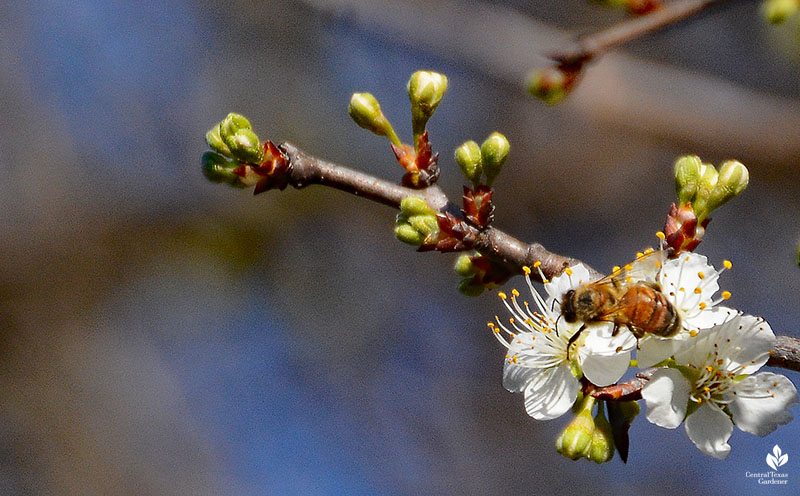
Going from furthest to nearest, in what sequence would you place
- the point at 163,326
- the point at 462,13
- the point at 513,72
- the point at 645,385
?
the point at 163,326 < the point at 462,13 < the point at 513,72 < the point at 645,385

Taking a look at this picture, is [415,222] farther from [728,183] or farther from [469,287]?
[728,183]

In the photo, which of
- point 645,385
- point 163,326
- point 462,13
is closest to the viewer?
point 645,385

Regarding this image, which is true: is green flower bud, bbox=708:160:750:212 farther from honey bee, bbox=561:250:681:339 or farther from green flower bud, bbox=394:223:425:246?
green flower bud, bbox=394:223:425:246

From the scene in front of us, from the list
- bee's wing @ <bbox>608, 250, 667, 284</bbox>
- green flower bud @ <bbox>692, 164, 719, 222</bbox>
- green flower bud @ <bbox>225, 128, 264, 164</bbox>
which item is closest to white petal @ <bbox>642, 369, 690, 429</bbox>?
bee's wing @ <bbox>608, 250, 667, 284</bbox>

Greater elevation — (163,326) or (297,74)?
(297,74)

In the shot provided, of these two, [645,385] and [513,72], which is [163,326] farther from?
[645,385]

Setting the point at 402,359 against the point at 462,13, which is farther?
the point at 402,359

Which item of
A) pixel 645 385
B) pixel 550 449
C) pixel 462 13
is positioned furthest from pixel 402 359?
pixel 645 385

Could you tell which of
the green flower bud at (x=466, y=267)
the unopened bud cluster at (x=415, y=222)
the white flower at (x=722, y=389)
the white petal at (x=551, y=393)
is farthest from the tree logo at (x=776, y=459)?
the unopened bud cluster at (x=415, y=222)
